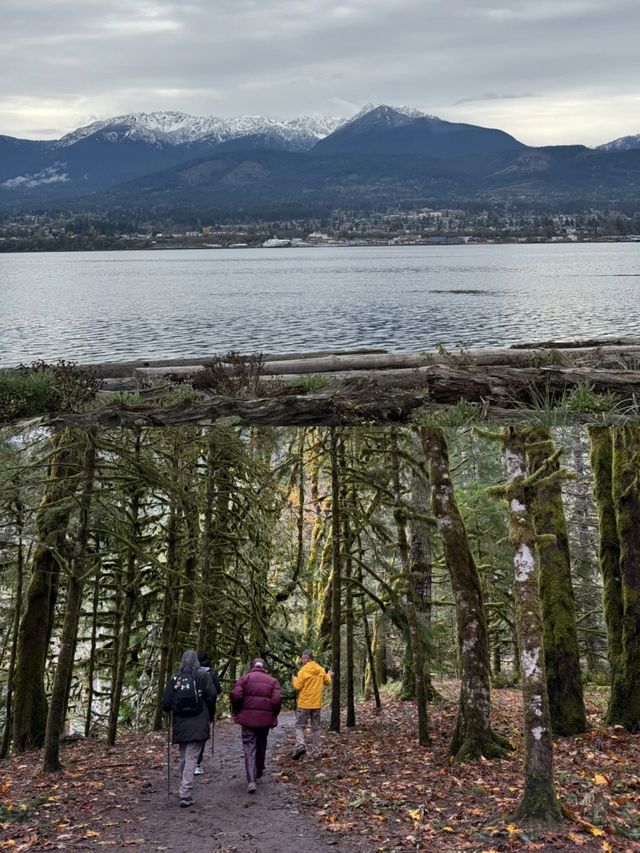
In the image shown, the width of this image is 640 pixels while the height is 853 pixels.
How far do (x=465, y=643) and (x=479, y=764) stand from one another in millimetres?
1936

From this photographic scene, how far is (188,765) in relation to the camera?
13250mm

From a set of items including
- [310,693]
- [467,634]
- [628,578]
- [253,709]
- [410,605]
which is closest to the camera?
[253,709]

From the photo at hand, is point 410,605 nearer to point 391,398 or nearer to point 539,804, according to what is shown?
point 391,398

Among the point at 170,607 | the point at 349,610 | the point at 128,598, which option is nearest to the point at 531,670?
the point at 349,610

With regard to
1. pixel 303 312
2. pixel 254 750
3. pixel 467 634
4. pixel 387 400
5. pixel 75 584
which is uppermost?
pixel 387 400

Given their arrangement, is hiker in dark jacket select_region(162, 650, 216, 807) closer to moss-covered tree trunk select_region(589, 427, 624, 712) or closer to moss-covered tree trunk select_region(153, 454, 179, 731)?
moss-covered tree trunk select_region(153, 454, 179, 731)

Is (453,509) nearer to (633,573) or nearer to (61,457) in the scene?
(633,573)

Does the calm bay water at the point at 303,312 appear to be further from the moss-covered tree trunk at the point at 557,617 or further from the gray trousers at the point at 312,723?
the gray trousers at the point at 312,723

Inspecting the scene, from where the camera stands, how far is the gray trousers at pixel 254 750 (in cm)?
1400

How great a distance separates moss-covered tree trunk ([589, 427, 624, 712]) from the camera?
17.4 metres

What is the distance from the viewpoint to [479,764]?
1463 cm

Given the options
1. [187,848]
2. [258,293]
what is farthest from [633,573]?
[258,293]

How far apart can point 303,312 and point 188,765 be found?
254 ft

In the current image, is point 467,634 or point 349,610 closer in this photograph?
point 467,634
